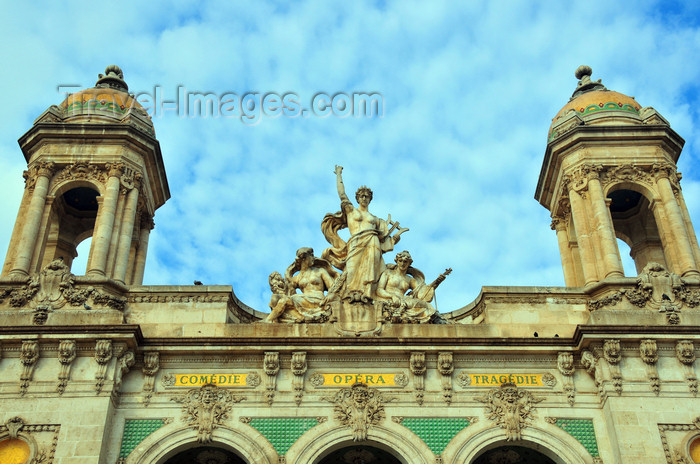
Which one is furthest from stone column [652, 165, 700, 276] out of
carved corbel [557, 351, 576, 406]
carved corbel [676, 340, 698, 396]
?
carved corbel [557, 351, 576, 406]

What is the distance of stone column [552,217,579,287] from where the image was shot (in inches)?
1086

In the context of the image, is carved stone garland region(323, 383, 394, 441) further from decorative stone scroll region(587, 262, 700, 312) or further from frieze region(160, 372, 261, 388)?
decorative stone scroll region(587, 262, 700, 312)

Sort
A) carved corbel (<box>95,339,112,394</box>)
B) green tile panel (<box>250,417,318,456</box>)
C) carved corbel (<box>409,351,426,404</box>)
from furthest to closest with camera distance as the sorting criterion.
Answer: carved corbel (<box>409,351,426,404</box>) < carved corbel (<box>95,339,112,394</box>) < green tile panel (<box>250,417,318,456</box>)

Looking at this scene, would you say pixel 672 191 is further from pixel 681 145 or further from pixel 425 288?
pixel 425 288

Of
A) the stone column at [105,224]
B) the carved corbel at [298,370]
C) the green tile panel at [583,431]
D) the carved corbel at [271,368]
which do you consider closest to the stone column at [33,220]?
the stone column at [105,224]

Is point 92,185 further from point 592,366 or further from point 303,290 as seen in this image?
point 592,366

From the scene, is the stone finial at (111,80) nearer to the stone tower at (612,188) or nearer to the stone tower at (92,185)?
the stone tower at (92,185)

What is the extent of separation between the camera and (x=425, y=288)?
23.3m

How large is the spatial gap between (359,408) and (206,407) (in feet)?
11.3

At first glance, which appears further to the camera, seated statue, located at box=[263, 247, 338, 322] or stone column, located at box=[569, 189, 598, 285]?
stone column, located at box=[569, 189, 598, 285]

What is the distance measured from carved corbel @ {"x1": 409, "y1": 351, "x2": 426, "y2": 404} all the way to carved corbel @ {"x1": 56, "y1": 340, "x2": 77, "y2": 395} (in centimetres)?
771

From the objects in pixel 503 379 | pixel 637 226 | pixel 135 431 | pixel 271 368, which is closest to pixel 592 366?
pixel 503 379

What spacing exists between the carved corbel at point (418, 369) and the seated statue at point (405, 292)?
53.1 inches

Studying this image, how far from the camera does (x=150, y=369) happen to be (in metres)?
20.7
